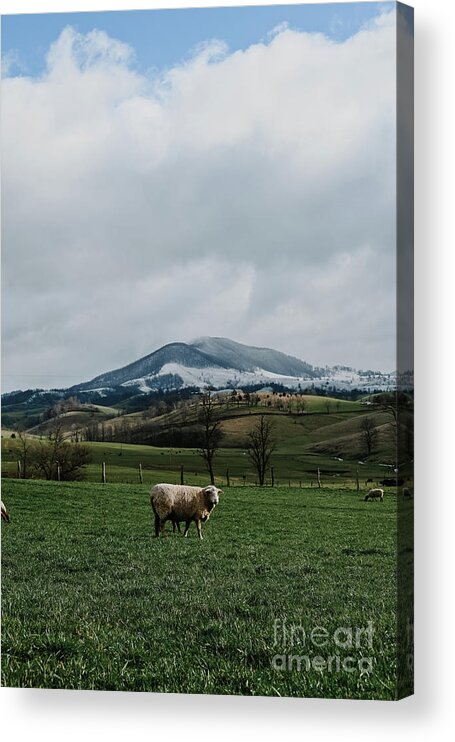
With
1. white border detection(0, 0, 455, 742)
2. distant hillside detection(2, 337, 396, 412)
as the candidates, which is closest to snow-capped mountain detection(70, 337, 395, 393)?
distant hillside detection(2, 337, 396, 412)

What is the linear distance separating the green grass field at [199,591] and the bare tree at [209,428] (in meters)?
0.40

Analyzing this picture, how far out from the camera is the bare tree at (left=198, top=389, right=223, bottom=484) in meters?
12.3

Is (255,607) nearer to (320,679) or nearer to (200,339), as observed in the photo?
(320,679)

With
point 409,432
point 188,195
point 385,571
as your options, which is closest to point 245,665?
point 385,571

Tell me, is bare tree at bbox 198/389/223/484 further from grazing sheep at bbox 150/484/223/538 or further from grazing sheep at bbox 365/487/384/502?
grazing sheep at bbox 365/487/384/502

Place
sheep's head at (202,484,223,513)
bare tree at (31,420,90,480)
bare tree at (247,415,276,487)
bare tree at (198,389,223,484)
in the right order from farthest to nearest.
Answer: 1. bare tree at (31,420,90,480)
2. sheep's head at (202,484,223,513)
3. bare tree at (198,389,223,484)
4. bare tree at (247,415,276,487)

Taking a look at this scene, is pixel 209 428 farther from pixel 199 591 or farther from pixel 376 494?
pixel 376 494

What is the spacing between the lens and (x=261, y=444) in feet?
40.2

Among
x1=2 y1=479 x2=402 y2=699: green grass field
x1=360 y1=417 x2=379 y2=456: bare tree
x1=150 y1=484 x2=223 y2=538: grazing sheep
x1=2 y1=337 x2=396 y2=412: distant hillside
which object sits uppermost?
x1=2 y1=337 x2=396 y2=412: distant hillside

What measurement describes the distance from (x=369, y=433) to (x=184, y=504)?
186cm

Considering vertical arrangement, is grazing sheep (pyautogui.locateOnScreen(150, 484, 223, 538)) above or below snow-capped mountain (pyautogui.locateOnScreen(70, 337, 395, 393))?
below

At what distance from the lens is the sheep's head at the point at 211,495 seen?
12477mm

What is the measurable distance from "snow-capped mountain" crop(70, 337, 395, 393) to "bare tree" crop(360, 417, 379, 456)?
31 centimetres

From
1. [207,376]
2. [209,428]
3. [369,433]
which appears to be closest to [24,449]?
[209,428]
